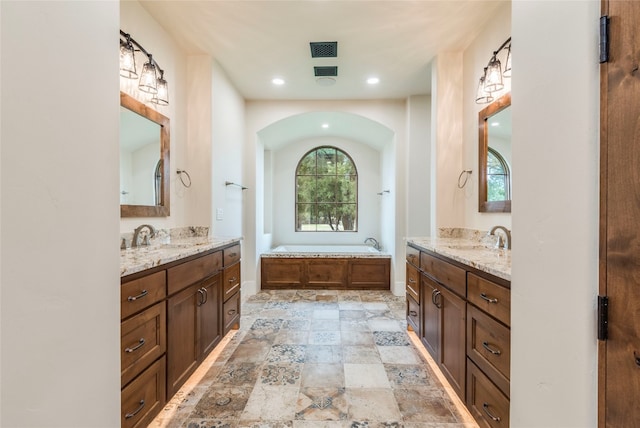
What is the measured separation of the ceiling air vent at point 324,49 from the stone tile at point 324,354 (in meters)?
2.64

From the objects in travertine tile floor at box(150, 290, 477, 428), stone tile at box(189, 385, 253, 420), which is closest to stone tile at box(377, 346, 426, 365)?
travertine tile floor at box(150, 290, 477, 428)

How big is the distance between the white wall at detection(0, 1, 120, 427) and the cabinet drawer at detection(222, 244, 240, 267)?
156 cm

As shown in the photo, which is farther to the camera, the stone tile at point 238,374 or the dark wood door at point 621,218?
the stone tile at point 238,374

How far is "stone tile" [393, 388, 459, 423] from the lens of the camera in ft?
5.26

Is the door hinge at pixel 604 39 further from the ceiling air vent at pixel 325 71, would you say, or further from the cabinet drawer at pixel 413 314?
the ceiling air vent at pixel 325 71

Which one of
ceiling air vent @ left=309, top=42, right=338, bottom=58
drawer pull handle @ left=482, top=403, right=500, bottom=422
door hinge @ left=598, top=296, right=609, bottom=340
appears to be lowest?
drawer pull handle @ left=482, top=403, right=500, bottom=422

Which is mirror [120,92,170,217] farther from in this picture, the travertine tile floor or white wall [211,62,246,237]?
the travertine tile floor

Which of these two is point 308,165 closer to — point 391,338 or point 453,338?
point 391,338

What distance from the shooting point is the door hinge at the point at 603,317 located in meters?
0.65

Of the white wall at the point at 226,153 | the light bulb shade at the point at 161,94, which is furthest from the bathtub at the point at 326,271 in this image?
the light bulb shade at the point at 161,94

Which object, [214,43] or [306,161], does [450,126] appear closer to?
[214,43]

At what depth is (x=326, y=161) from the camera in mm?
5688

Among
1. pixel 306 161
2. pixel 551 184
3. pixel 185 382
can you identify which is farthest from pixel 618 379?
pixel 306 161

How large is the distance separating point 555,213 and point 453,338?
4.02ft
